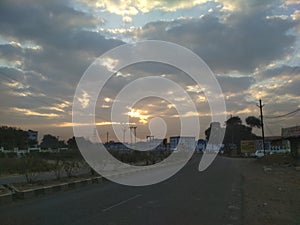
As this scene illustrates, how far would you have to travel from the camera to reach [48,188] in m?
18.5

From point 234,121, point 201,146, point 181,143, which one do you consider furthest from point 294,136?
point 234,121

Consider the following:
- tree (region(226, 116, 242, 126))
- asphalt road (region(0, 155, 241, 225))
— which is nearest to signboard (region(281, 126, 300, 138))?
asphalt road (region(0, 155, 241, 225))

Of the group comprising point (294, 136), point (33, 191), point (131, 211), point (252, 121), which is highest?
point (252, 121)

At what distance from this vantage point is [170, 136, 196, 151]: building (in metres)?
88.4

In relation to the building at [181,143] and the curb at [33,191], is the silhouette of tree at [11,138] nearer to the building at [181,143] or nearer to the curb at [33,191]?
the building at [181,143]

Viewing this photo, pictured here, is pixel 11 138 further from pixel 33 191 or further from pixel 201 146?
pixel 33 191

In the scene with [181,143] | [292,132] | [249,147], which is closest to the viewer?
[292,132]

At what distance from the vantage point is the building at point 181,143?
88387mm

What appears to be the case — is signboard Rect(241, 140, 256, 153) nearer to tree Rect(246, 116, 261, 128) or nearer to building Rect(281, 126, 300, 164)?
tree Rect(246, 116, 261, 128)

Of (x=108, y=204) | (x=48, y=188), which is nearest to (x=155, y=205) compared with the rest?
(x=108, y=204)

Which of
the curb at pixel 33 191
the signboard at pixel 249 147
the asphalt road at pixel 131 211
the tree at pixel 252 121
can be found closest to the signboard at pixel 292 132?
the curb at pixel 33 191

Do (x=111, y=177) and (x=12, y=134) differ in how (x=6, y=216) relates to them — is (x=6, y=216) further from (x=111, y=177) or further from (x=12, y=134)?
(x=12, y=134)

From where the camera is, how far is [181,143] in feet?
292

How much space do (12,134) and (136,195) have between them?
256 feet
